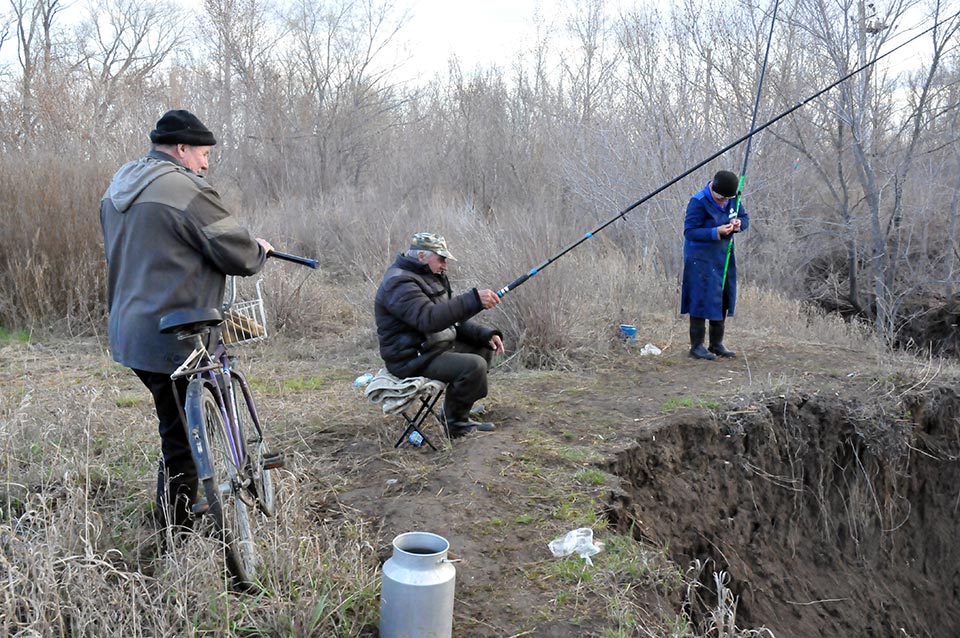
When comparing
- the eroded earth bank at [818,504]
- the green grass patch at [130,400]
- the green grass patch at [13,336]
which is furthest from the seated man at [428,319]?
the green grass patch at [13,336]

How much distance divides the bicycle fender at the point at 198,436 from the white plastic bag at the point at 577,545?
6.11 ft

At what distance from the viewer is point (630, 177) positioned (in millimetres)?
14211

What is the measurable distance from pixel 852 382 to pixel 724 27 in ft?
31.1

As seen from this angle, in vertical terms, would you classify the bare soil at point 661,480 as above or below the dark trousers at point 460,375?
below

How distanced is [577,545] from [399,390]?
1.62 meters

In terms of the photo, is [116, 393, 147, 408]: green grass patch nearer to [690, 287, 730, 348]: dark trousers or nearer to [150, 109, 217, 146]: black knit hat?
[150, 109, 217, 146]: black knit hat

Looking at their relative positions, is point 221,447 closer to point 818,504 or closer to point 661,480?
point 661,480

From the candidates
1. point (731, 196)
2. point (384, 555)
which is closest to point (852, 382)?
point (731, 196)

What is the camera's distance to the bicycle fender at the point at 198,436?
322cm

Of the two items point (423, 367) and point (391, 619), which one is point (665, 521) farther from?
point (391, 619)

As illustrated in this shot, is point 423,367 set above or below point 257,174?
below

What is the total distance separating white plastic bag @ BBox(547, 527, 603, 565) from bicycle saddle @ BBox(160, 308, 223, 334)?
2.08 m

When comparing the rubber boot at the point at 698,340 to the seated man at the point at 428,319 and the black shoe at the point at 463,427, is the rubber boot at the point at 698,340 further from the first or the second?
the seated man at the point at 428,319

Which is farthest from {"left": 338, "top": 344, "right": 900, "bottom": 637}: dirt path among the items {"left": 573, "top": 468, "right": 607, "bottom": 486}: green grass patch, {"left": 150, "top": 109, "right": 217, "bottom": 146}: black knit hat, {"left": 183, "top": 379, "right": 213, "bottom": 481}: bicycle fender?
{"left": 150, "top": 109, "right": 217, "bottom": 146}: black knit hat
